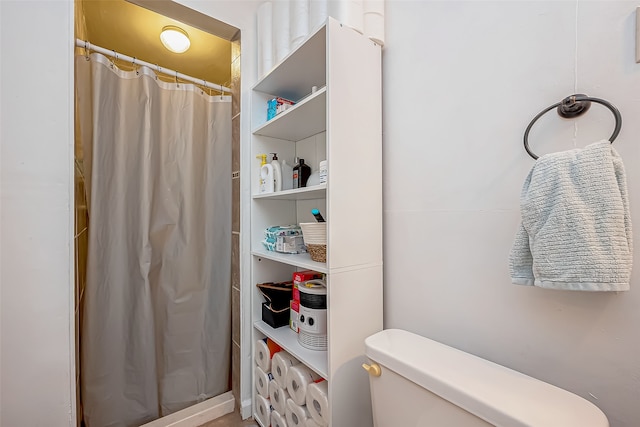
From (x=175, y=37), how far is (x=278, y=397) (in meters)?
1.90

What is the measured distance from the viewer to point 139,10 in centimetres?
146

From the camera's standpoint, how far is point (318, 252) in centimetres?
99

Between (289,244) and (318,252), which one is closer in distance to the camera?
(318,252)

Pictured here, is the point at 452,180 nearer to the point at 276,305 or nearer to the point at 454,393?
the point at 454,393

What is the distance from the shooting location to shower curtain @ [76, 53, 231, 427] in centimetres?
114

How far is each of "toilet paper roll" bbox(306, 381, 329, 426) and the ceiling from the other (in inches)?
74.0

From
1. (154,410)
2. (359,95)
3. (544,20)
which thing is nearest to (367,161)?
(359,95)

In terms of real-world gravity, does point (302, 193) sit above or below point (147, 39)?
below

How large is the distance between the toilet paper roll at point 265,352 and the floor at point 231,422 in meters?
0.31

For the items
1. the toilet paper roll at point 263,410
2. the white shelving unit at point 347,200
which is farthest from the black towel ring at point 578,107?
the toilet paper roll at point 263,410

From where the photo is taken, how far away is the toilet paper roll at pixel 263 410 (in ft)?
3.94

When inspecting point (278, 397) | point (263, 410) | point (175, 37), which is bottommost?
point (263, 410)

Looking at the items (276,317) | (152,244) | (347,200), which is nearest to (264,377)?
(276,317)

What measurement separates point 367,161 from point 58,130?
1.04 meters
